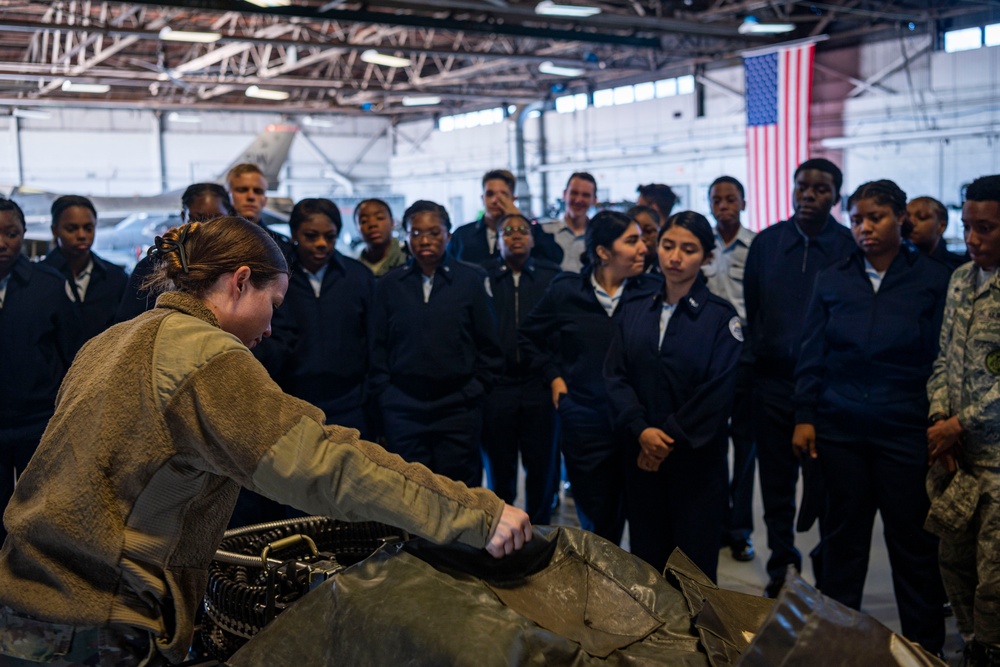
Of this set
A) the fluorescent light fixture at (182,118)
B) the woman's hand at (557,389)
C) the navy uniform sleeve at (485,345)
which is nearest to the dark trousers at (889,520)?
the woman's hand at (557,389)

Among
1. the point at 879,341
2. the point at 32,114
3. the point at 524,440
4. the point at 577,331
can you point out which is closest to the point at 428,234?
the point at 577,331

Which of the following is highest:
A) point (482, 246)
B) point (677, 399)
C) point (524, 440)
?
point (482, 246)

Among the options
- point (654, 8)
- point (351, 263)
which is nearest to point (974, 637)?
point (351, 263)

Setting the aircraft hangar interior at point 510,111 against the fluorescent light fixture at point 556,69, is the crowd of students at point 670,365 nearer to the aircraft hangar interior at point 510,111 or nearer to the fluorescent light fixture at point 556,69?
the aircraft hangar interior at point 510,111

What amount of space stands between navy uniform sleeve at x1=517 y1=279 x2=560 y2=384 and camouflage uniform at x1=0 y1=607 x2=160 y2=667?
2.25 m

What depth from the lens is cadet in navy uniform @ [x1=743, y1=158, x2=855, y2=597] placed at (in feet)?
12.3

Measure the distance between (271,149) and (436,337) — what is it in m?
19.4

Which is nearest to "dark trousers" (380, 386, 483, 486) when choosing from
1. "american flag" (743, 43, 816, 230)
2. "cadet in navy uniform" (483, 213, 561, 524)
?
"cadet in navy uniform" (483, 213, 561, 524)

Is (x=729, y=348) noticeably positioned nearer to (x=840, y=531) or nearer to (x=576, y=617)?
(x=840, y=531)

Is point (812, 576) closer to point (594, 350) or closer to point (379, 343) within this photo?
point (594, 350)

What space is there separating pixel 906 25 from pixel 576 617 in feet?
51.0

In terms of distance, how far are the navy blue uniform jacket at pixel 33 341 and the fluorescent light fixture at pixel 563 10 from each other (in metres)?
8.31

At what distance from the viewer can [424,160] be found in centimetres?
2739

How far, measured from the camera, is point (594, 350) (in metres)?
3.41
